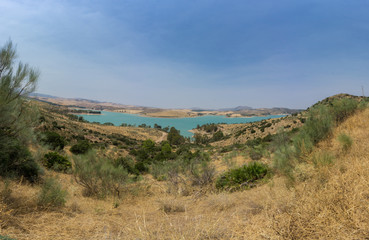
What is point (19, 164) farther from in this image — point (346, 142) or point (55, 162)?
point (346, 142)

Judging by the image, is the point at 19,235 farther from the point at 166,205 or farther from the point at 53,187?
the point at 166,205

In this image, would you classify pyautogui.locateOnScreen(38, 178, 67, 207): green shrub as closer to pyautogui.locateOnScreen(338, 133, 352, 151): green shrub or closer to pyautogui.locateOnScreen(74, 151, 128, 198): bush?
pyautogui.locateOnScreen(74, 151, 128, 198): bush

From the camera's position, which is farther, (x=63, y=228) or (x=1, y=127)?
(x=1, y=127)

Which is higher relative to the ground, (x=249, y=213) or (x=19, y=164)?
(x=249, y=213)

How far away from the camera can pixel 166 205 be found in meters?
4.46

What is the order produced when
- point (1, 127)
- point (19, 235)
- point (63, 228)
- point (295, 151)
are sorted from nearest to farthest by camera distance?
point (19, 235), point (63, 228), point (1, 127), point (295, 151)

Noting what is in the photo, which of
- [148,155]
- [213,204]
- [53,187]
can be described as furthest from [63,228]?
[148,155]

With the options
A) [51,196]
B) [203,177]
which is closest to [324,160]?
[203,177]

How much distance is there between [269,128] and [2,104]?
115ft

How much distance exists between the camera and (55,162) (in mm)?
10273

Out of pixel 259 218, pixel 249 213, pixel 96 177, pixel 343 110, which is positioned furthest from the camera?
pixel 343 110

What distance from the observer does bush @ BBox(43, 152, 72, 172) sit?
10129mm

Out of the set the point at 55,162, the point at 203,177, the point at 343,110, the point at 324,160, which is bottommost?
the point at 55,162

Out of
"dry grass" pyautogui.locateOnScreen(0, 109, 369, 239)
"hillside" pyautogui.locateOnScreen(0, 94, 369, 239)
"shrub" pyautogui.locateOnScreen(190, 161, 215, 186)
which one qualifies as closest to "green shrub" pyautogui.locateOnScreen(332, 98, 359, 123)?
"hillside" pyautogui.locateOnScreen(0, 94, 369, 239)
